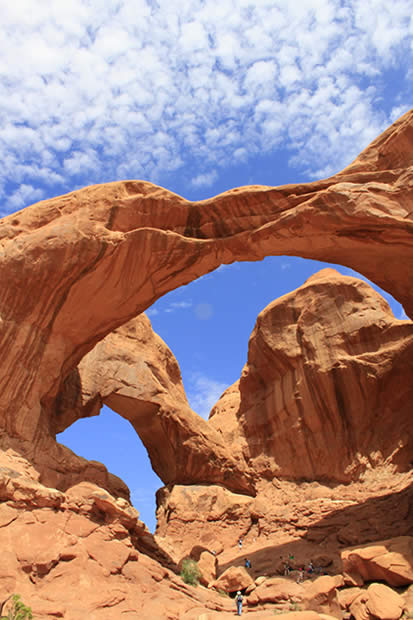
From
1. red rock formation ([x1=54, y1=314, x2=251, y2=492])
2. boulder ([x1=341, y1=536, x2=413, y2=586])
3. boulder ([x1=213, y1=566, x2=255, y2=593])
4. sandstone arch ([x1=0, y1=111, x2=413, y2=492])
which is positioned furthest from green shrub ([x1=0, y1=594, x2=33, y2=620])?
red rock formation ([x1=54, y1=314, x2=251, y2=492])

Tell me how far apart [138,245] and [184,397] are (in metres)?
11.6

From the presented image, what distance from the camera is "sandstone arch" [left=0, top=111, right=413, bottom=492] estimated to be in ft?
47.4

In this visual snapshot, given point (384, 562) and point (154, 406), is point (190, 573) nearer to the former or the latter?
point (384, 562)

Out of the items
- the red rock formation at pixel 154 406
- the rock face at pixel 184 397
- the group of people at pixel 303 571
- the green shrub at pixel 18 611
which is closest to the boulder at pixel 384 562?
the rock face at pixel 184 397

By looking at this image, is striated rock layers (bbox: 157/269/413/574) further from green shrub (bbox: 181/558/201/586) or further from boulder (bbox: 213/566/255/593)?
boulder (bbox: 213/566/255/593)

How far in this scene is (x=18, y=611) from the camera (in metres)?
9.06

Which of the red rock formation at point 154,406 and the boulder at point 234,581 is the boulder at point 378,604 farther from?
the red rock formation at point 154,406

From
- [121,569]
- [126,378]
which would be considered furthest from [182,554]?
[121,569]

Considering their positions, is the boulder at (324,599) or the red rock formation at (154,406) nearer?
the boulder at (324,599)

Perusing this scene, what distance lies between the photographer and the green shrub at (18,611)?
882 centimetres

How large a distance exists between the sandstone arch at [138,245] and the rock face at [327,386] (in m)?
6.52

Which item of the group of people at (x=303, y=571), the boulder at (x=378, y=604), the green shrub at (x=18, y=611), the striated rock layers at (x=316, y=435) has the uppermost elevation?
the striated rock layers at (x=316, y=435)

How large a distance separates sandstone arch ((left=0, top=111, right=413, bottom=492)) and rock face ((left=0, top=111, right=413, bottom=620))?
56 millimetres

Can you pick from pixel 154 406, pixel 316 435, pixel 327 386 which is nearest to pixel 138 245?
pixel 154 406
